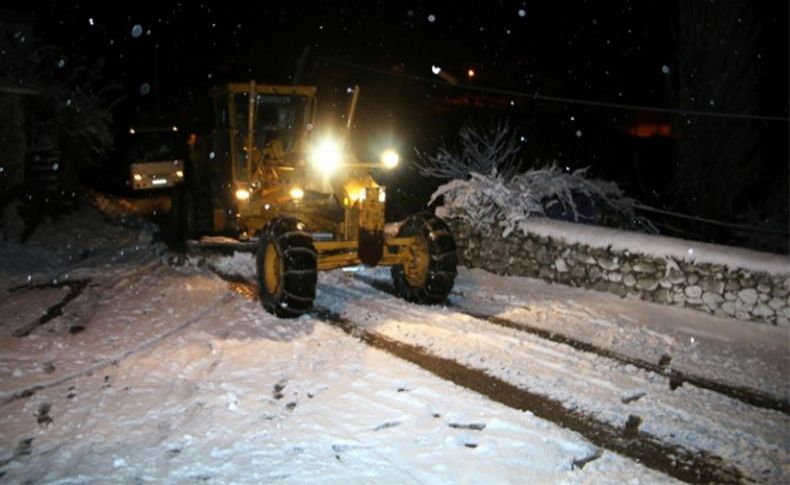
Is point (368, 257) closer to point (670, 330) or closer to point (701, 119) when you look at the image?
point (670, 330)

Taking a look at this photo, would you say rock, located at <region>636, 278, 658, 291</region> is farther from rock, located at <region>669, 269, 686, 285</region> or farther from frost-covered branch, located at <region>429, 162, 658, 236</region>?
frost-covered branch, located at <region>429, 162, 658, 236</region>

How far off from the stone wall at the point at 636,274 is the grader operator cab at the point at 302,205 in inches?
103

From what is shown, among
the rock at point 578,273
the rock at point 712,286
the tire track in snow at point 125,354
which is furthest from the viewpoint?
the rock at point 578,273

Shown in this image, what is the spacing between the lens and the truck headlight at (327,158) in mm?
9898

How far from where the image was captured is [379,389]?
6.56 m

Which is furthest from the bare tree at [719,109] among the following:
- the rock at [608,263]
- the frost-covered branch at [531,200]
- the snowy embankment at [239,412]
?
the snowy embankment at [239,412]

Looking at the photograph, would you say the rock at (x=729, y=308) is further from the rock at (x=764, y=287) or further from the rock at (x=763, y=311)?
the rock at (x=764, y=287)

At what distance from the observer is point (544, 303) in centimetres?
A: 1003

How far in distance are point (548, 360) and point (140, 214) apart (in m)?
16.1

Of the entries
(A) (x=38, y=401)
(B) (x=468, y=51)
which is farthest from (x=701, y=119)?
(A) (x=38, y=401)

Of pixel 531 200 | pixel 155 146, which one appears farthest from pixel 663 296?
pixel 155 146

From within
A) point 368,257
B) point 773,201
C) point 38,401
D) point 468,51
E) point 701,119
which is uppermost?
point 468,51

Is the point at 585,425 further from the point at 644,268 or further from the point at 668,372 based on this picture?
the point at 644,268

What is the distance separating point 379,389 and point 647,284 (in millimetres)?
5479
